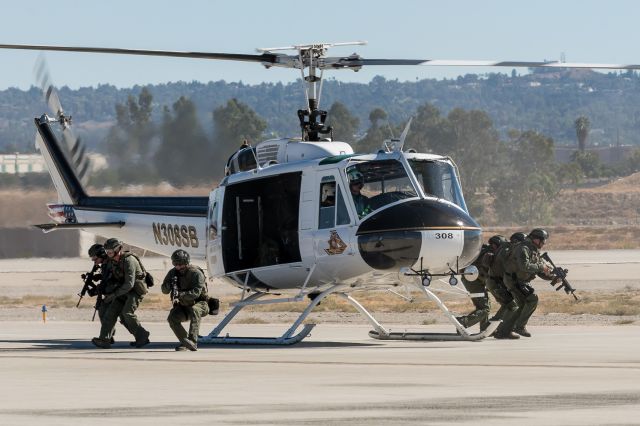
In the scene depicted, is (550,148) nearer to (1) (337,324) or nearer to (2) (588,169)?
(2) (588,169)

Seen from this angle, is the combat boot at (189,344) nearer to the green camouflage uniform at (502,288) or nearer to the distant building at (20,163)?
the green camouflage uniform at (502,288)

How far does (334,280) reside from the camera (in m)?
18.9

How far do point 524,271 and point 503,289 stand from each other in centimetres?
61

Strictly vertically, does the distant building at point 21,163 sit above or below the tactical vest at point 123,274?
below

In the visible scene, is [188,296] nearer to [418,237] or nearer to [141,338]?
[141,338]

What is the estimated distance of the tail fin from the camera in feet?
86.5

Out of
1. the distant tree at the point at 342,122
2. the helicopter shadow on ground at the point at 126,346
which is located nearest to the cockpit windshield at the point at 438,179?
the helicopter shadow on ground at the point at 126,346

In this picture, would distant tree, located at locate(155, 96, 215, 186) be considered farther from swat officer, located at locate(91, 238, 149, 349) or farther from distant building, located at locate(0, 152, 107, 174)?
swat officer, located at locate(91, 238, 149, 349)

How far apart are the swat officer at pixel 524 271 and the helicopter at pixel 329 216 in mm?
Result: 662

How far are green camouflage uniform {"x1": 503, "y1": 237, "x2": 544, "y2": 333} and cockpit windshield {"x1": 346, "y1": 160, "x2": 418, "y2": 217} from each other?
2.47 m

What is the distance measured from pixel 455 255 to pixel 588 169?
553ft

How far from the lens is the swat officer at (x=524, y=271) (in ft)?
64.4

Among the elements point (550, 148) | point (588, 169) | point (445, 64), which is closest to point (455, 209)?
point (445, 64)

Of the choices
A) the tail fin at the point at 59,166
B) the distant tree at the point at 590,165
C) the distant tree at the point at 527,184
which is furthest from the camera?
the distant tree at the point at 590,165
